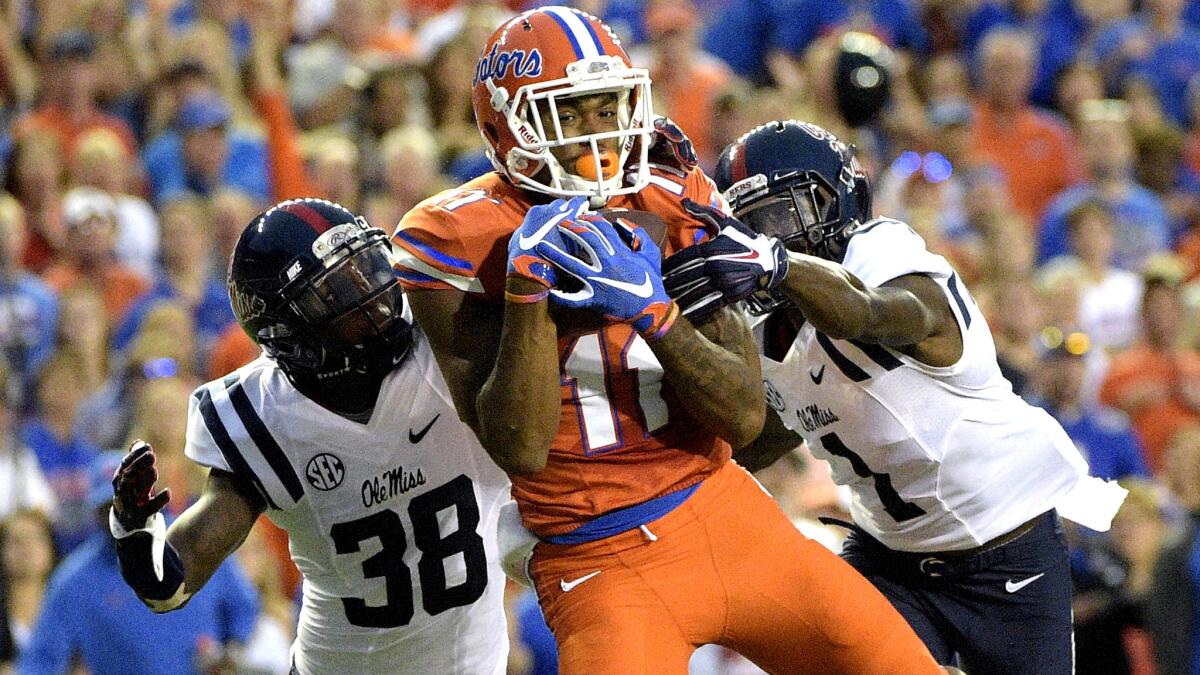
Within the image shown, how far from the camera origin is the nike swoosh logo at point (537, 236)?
3.41 metres

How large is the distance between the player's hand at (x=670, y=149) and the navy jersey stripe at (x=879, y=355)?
23.2 inches

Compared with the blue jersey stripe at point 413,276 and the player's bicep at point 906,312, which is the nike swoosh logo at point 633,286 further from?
the player's bicep at point 906,312

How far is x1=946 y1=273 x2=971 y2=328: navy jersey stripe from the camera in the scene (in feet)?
13.5

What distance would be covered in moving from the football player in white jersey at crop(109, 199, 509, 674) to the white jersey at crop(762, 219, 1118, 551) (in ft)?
2.45

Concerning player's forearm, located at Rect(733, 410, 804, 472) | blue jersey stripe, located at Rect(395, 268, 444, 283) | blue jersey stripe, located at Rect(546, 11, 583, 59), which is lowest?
player's forearm, located at Rect(733, 410, 804, 472)

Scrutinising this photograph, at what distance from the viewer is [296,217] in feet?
13.8

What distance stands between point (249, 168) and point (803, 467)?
3138 mm


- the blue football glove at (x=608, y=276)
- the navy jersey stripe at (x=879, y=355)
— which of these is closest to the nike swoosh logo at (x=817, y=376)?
the navy jersey stripe at (x=879, y=355)

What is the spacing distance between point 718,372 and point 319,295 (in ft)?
3.21

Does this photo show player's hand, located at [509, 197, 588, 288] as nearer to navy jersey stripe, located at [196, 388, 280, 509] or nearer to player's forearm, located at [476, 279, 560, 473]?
player's forearm, located at [476, 279, 560, 473]

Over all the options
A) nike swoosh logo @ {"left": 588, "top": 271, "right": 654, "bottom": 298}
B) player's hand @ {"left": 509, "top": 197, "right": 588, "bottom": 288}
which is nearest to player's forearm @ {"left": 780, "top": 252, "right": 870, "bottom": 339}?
nike swoosh logo @ {"left": 588, "top": 271, "right": 654, "bottom": 298}

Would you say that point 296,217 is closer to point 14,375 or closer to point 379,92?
point 14,375

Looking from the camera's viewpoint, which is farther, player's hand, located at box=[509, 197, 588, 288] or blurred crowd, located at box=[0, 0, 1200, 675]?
blurred crowd, located at box=[0, 0, 1200, 675]

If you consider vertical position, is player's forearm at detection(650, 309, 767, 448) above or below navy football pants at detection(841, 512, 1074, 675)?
above
